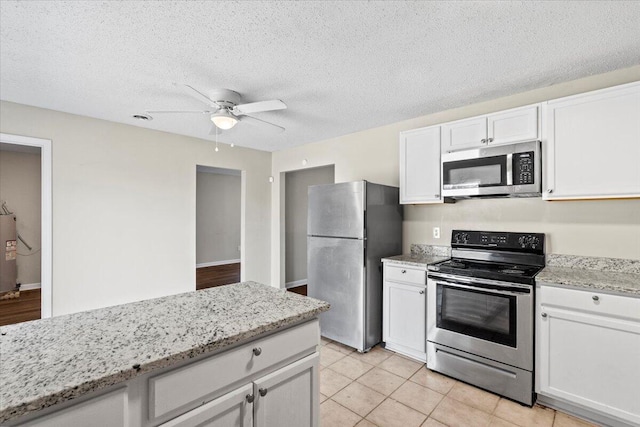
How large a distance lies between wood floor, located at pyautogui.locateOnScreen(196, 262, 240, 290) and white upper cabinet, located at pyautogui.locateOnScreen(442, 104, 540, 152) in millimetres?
4683

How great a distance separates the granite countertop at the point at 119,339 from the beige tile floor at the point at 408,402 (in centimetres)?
117

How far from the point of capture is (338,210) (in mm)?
3209

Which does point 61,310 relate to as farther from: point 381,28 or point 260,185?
point 381,28

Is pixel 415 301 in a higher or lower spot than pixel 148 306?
lower

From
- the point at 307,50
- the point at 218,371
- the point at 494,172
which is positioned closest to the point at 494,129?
the point at 494,172

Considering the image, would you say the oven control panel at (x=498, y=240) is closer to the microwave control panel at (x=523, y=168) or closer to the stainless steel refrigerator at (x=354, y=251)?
the microwave control panel at (x=523, y=168)

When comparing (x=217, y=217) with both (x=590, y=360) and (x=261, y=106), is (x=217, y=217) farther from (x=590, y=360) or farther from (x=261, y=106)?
(x=590, y=360)

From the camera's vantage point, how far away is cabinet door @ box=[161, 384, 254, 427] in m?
1.01

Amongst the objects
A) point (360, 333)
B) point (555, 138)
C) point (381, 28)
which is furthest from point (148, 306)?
point (555, 138)

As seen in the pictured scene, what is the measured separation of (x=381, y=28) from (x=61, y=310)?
155 inches

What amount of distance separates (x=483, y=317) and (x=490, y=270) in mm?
368

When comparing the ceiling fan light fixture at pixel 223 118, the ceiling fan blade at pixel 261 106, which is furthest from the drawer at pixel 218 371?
the ceiling fan light fixture at pixel 223 118

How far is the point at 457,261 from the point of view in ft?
9.42

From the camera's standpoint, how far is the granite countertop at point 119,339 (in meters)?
0.80
